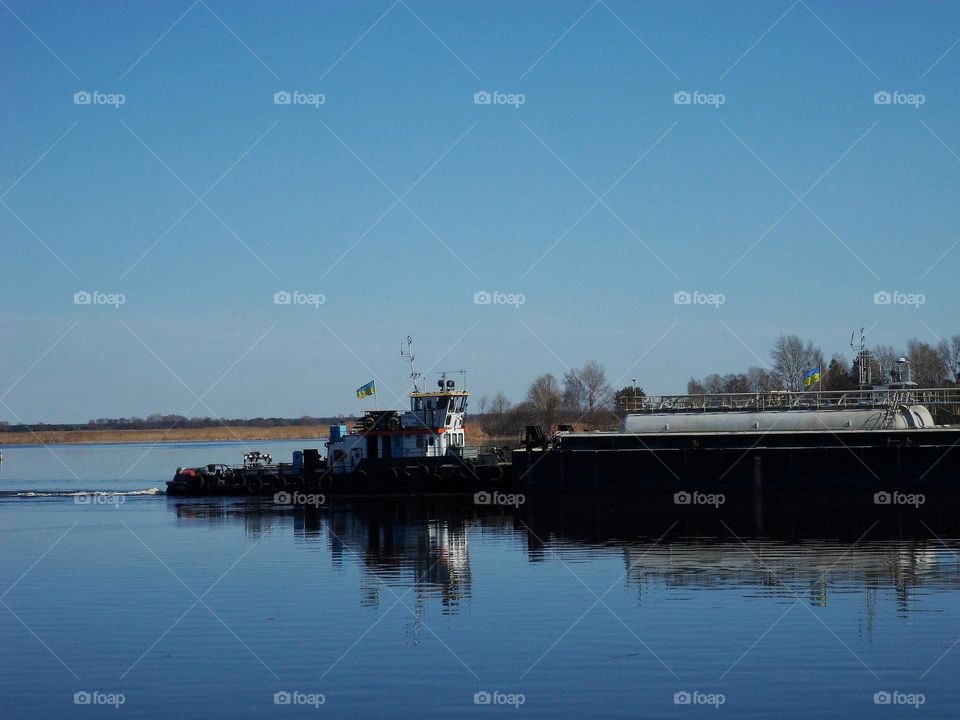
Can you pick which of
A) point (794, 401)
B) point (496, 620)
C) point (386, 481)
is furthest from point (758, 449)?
point (496, 620)

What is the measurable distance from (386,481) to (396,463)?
5.62 feet

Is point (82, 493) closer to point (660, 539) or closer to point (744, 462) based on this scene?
point (744, 462)

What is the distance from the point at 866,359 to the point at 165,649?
48.3 metres

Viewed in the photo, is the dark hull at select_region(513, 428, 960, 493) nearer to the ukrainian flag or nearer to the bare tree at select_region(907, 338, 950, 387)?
the ukrainian flag

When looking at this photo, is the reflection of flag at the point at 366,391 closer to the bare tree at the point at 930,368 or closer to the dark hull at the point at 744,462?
the dark hull at the point at 744,462

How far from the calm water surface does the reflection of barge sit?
305 inches

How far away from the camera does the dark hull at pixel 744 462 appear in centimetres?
5300

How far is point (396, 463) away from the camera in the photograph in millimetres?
61438

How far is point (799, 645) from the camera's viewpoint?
72.2ft

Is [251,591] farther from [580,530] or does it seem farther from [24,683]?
[580,530]

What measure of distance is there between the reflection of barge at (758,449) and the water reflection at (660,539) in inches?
48.5

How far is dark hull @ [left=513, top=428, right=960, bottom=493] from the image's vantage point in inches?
2087

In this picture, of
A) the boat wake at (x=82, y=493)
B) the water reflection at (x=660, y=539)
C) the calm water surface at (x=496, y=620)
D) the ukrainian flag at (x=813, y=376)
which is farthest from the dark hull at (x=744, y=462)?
the boat wake at (x=82, y=493)

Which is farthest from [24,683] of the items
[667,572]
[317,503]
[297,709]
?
[317,503]
